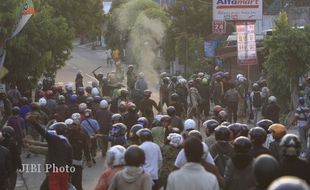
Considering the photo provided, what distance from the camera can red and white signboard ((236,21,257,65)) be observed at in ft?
96.8

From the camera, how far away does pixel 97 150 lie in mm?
20516

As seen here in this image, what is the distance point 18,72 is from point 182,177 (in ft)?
63.0

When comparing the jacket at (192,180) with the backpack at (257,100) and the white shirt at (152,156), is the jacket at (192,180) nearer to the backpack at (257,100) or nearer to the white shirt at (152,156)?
the white shirt at (152,156)

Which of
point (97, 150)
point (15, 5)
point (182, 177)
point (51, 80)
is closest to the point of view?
point (182, 177)

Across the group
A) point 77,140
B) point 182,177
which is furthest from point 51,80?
point 182,177

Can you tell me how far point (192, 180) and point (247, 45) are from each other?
22.6 m

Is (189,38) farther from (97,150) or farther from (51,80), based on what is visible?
(97,150)

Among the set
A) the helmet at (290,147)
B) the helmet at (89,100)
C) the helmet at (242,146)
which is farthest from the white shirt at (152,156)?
the helmet at (89,100)

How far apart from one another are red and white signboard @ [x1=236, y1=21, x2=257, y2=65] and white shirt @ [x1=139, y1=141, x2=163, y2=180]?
1899cm

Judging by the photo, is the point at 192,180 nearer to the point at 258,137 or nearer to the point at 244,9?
the point at 258,137

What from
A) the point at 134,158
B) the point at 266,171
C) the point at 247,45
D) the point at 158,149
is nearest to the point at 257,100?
the point at 247,45

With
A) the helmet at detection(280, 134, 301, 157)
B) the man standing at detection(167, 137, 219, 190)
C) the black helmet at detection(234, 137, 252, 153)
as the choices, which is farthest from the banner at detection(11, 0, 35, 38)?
the man standing at detection(167, 137, 219, 190)

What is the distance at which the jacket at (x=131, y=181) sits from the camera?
7793 millimetres

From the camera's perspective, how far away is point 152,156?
10.6 meters
